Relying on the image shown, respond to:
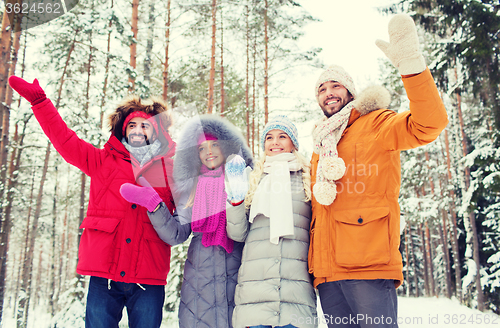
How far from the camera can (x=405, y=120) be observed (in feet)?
6.64

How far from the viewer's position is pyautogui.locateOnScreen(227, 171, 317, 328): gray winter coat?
7.32 ft

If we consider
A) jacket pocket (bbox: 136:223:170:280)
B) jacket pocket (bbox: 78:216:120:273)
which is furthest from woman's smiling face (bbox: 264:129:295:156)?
jacket pocket (bbox: 78:216:120:273)

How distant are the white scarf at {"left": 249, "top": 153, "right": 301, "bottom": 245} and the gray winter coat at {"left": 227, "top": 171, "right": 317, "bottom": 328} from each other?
81 mm

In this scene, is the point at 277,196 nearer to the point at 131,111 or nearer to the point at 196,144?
the point at 196,144

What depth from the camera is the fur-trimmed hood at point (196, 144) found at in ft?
10.0

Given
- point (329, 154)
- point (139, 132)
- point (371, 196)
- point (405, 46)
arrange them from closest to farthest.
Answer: point (405, 46) → point (371, 196) → point (329, 154) → point (139, 132)

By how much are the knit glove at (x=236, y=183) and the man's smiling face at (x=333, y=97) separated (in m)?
0.86

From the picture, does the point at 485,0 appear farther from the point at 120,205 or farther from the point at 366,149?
the point at 120,205

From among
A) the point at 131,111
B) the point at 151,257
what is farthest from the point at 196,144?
the point at 151,257

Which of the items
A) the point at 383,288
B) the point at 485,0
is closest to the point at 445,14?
the point at 485,0

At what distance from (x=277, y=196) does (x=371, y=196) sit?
28.4 inches

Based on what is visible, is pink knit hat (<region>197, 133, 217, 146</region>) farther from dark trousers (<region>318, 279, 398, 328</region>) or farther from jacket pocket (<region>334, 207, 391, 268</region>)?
dark trousers (<region>318, 279, 398, 328</region>)

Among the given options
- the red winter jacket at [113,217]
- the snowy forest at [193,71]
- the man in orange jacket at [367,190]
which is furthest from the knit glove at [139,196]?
the snowy forest at [193,71]

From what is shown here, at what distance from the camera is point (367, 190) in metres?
2.17
